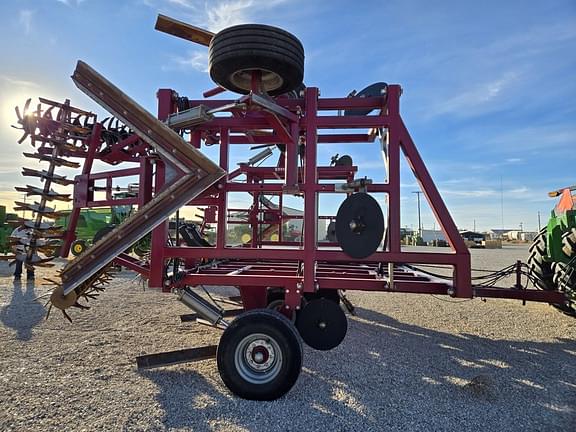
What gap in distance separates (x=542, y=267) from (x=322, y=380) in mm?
4343

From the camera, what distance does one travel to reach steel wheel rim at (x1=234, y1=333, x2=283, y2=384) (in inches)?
117

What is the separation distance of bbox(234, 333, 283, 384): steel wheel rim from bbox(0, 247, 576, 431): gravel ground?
21 centimetres

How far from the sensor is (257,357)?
299cm

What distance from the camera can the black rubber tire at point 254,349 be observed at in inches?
114

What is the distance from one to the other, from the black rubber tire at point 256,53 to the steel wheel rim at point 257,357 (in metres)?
2.15

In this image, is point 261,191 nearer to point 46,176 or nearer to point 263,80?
point 263,80

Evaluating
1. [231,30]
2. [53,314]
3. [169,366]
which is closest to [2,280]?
[53,314]

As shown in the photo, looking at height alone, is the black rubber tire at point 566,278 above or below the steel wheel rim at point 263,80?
below

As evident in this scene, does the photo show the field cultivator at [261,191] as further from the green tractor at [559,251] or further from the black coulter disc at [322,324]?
the green tractor at [559,251]

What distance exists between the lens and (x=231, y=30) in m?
2.95

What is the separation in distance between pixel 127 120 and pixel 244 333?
1916 millimetres

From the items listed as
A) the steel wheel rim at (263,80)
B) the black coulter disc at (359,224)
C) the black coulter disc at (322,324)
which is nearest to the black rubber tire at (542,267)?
the black coulter disc at (322,324)

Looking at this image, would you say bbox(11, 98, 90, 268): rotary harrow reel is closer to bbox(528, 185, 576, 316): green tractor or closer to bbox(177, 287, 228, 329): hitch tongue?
bbox(177, 287, 228, 329): hitch tongue

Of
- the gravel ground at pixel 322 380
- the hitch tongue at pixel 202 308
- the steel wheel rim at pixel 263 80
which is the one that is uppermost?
the steel wheel rim at pixel 263 80
